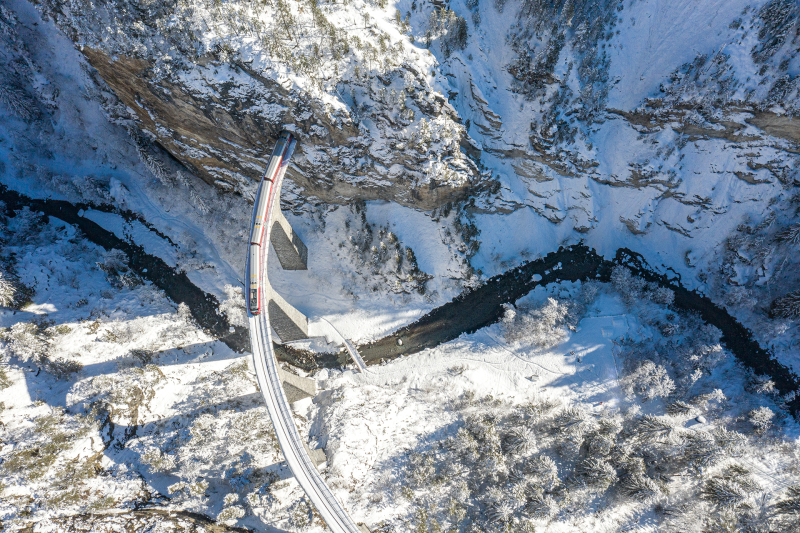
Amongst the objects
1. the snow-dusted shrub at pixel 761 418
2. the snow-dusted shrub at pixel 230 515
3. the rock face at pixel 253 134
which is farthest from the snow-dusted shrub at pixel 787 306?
the snow-dusted shrub at pixel 230 515

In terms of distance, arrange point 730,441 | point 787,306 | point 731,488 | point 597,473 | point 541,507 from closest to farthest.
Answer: point 541,507, point 731,488, point 597,473, point 730,441, point 787,306

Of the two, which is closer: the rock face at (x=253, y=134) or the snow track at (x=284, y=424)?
the snow track at (x=284, y=424)

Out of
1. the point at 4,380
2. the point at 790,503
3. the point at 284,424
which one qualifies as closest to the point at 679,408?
the point at 790,503

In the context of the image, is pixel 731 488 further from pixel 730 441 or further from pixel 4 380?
pixel 4 380

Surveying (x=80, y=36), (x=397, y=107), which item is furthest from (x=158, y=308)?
(x=397, y=107)

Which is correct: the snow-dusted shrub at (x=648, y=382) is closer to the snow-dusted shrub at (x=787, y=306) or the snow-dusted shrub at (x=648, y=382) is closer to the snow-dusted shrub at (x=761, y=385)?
Answer: the snow-dusted shrub at (x=761, y=385)

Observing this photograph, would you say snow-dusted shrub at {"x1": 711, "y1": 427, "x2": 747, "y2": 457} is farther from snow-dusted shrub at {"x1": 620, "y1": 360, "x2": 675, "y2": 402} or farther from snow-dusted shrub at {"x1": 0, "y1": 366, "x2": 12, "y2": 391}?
snow-dusted shrub at {"x1": 0, "y1": 366, "x2": 12, "y2": 391}
